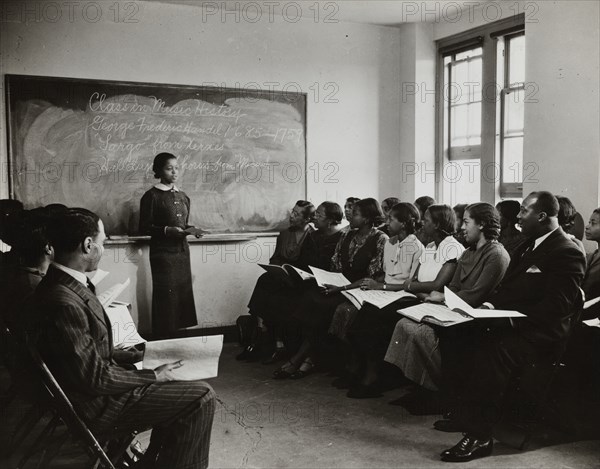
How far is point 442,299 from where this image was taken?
397cm

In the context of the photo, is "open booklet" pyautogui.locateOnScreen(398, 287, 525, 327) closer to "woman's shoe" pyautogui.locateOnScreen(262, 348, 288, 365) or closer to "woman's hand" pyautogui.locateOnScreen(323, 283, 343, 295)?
"woman's hand" pyautogui.locateOnScreen(323, 283, 343, 295)

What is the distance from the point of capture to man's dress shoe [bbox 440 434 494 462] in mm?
3107

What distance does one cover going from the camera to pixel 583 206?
4801mm

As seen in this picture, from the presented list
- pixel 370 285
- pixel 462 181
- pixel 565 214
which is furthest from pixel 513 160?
pixel 370 285

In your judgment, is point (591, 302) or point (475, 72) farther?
point (475, 72)

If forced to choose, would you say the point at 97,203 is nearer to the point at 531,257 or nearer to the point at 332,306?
the point at 332,306

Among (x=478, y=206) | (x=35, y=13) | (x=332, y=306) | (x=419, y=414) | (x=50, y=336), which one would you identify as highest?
(x=35, y=13)

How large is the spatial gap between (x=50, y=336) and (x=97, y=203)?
369cm

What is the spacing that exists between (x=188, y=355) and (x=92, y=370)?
0.38m

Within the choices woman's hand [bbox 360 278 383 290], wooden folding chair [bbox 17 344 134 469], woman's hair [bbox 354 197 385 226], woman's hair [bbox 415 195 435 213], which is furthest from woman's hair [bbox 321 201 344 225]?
wooden folding chair [bbox 17 344 134 469]

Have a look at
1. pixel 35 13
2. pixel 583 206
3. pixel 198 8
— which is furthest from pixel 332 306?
pixel 35 13

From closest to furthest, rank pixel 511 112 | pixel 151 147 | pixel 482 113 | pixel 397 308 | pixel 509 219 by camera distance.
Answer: pixel 397 308 < pixel 509 219 < pixel 151 147 < pixel 511 112 < pixel 482 113

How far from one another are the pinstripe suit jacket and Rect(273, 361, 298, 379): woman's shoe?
245 centimetres

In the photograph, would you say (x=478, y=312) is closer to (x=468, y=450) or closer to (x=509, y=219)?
(x=468, y=450)
